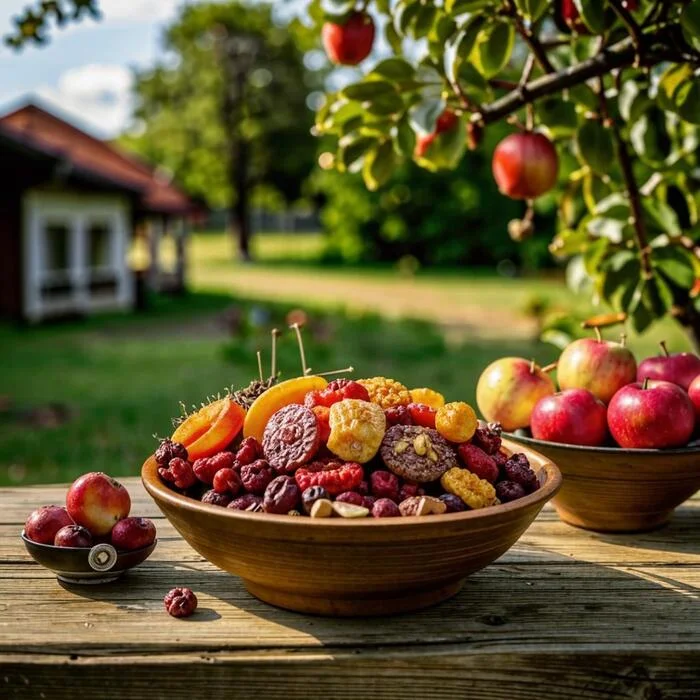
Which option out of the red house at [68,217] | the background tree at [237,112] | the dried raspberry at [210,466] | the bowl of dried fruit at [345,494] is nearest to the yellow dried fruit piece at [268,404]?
the bowl of dried fruit at [345,494]

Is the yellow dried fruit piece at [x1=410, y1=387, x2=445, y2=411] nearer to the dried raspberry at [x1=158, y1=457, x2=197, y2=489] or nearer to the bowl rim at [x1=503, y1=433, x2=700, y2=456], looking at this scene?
the bowl rim at [x1=503, y1=433, x2=700, y2=456]

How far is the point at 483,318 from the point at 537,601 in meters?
13.1

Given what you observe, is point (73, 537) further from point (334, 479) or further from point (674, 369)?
point (674, 369)

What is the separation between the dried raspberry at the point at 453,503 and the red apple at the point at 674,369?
0.73 meters

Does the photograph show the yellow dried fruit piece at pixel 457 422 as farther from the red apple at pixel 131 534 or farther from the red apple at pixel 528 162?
the red apple at pixel 528 162

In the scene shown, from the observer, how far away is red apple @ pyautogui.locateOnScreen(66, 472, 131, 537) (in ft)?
4.93

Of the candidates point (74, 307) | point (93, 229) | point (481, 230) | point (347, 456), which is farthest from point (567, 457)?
point (481, 230)

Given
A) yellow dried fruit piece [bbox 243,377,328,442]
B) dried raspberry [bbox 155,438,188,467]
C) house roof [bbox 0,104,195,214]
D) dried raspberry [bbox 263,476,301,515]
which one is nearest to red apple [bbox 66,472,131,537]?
dried raspberry [bbox 155,438,188,467]

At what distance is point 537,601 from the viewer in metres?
1.45

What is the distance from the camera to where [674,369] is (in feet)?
6.23

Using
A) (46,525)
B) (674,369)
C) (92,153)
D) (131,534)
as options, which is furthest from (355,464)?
(92,153)

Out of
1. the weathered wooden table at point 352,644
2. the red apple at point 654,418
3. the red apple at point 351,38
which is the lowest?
the weathered wooden table at point 352,644

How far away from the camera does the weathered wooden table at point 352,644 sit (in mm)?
1229

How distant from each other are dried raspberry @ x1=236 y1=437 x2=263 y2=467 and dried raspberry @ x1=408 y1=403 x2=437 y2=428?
239 mm
